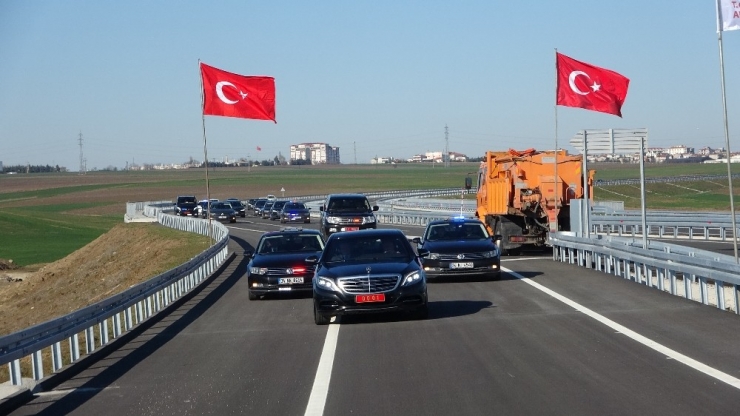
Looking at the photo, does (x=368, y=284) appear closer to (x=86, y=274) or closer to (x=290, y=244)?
(x=290, y=244)

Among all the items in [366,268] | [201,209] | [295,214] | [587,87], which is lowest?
[295,214]

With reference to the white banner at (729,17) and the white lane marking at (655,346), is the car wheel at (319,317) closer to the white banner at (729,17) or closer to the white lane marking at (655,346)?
the white lane marking at (655,346)

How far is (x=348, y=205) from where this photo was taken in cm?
3934

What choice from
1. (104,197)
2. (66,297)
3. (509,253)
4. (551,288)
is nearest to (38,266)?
(66,297)

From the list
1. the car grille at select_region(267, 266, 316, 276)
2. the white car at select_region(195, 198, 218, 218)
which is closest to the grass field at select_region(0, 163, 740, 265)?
the white car at select_region(195, 198, 218, 218)

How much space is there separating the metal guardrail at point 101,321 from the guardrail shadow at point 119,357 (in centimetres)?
22

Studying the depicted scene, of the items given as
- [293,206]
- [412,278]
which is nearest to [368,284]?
[412,278]

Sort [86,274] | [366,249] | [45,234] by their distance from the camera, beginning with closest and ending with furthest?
[366,249] < [86,274] < [45,234]

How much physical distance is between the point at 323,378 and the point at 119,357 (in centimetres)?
394

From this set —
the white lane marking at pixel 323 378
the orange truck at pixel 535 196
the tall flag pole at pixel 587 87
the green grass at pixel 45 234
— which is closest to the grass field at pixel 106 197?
the green grass at pixel 45 234

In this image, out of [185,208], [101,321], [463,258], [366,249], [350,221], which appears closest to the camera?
[101,321]

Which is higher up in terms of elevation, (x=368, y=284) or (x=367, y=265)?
(x=367, y=265)

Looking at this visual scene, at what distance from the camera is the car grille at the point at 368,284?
1623 centimetres

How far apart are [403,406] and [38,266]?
1730 inches
